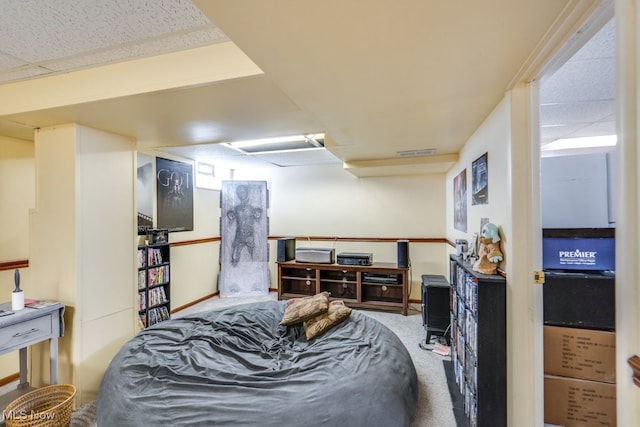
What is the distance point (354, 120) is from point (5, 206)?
2.98 m

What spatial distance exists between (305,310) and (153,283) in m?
1.88

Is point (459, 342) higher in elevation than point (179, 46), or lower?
lower

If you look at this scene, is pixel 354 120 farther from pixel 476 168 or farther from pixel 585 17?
pixel 585 17

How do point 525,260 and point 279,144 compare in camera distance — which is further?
point 279,144

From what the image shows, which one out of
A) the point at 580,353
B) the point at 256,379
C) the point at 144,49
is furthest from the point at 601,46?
the point at 256,379

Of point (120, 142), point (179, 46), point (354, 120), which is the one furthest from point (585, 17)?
point (120, 142)

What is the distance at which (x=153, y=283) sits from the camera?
3207 millimetres

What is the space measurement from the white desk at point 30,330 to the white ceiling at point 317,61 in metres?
1.28

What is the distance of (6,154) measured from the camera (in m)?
2.40

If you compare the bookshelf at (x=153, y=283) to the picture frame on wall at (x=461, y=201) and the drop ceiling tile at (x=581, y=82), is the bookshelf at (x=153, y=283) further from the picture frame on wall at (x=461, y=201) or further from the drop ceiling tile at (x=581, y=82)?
the drop ceiling tile at (x=581, y=82)

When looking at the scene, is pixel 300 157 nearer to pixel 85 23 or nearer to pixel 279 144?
pixel 279 144

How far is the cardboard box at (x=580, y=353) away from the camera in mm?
1522

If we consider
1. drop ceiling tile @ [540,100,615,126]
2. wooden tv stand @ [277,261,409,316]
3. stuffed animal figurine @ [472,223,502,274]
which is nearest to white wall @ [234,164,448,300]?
wooden tv stand @ [277,261,409,316]

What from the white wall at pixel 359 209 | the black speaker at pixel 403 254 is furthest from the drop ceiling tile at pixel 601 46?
the white wall at pixel 359 209
